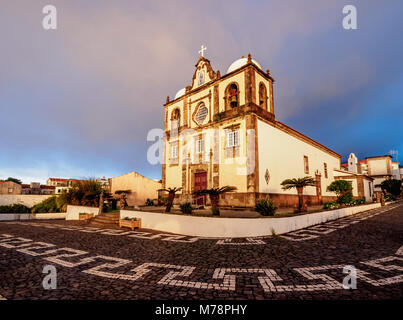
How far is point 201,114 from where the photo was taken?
17406mm

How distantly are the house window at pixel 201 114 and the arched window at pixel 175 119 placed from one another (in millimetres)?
2546

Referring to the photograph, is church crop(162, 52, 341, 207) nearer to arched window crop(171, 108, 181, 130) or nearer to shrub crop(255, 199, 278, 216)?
arched window crop(171, 108, 181, 130)

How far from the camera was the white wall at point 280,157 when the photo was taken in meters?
13.7

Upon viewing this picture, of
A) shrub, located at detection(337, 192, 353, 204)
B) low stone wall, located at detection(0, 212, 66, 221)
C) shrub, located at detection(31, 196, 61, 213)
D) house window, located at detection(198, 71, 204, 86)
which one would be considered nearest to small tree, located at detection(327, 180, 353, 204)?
shrub, located at detection(337, 192, 353, 204)

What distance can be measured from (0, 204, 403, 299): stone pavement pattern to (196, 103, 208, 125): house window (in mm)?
11828

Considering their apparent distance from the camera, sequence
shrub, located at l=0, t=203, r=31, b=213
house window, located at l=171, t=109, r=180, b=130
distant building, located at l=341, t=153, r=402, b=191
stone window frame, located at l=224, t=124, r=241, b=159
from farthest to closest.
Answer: distant building, located at l=341, t=153, r=402, b=191 < shrub, located at l=0, t=203, r=31, b=213 < house window, located at l=171, t=109, r=180, b=130 < stone window frame, located at l=224, t=124, r=241, b=159

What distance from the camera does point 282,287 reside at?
3.30 m

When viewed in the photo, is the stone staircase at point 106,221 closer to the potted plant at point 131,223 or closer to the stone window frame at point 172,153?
the potted plant at point 131,223

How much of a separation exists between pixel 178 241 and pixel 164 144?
534 inches

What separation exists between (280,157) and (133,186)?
47.3 feet

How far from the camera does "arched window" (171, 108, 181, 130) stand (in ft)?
63.4

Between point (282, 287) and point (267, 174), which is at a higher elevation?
point (267, 174)
